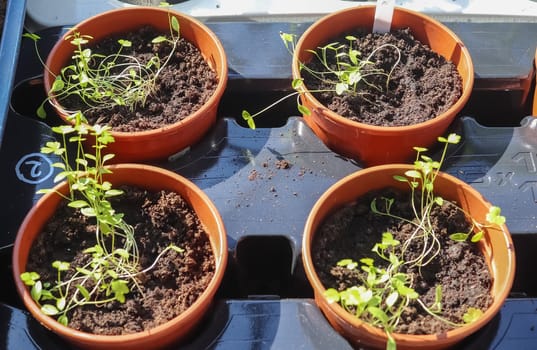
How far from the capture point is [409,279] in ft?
3.83

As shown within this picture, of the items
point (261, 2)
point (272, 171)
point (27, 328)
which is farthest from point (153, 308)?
point (261, 2)

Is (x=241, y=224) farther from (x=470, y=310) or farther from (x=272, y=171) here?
(x=470, y=310)

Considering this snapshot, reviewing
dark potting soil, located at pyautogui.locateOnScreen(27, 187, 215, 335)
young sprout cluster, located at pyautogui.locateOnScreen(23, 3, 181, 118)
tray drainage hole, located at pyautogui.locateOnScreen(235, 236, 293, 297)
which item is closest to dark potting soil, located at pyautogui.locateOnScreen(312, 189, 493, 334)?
tray drainage hole, located at pyautogui.locateOnScreen(235, 236, 293, 297)

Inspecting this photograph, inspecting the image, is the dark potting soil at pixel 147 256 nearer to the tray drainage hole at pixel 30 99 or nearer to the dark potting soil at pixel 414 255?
the dark potting soil at pixel 414 255

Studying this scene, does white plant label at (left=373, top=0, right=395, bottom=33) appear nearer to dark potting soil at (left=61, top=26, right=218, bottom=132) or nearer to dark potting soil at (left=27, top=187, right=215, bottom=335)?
dark potting soil at (left=61, top=26, right=218, bottom=132)

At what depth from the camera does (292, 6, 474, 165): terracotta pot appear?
1.34 m

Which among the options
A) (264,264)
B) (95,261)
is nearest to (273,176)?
(264,264)

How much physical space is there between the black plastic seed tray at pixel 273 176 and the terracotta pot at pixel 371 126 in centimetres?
4

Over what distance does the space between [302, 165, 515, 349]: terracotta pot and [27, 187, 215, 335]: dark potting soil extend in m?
0.21

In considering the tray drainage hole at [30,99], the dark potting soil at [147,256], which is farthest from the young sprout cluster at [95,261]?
the tray drainage hole at [30,99]

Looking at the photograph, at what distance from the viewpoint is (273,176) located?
1373mm

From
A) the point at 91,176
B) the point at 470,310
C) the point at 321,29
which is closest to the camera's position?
the point at 470,310

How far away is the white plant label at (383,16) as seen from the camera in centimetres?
149

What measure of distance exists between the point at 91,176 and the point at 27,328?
0.30 meters
